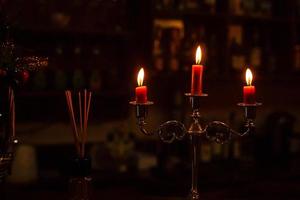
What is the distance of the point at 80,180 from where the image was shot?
1177 millimetres

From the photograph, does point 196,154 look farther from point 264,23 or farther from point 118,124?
point 264,23

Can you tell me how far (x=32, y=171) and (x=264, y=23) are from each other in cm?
175

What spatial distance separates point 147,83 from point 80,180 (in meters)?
1.90

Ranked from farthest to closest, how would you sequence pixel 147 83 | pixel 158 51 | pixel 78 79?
1. pixel 147 83
2. pixel 158 51
3. pixel 78 79

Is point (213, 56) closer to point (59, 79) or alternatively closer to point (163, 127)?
point (59, 79)

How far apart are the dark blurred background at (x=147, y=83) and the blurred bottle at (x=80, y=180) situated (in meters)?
0.94

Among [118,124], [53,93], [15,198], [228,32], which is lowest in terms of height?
[15,198]

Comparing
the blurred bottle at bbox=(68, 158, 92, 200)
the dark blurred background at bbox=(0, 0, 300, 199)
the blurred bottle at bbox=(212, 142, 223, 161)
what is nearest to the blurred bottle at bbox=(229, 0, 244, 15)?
the dark blurred background at bbox=(0, 0, 300, 199)

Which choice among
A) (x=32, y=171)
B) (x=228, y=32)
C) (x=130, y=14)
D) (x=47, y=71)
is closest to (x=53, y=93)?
(x=47, y=71)

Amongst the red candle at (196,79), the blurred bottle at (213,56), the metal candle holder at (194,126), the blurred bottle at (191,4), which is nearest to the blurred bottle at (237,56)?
the blurred bottle at (213,56)

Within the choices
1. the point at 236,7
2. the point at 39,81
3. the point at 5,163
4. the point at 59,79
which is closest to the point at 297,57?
the point at 236,7

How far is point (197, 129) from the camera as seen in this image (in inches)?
46.5

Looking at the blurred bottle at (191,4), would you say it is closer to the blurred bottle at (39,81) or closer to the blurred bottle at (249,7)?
the blurred bottle at (249,7)

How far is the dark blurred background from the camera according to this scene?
2.48 metres
